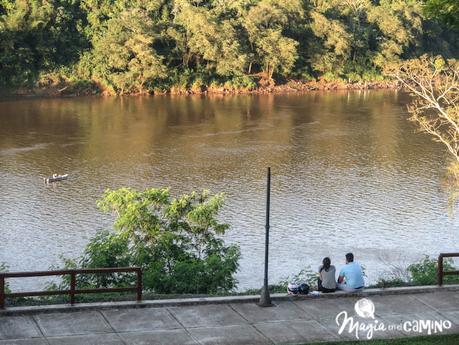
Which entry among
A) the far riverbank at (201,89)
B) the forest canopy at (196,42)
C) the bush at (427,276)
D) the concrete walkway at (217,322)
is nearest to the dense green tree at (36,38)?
the forest canopy at (196,42)

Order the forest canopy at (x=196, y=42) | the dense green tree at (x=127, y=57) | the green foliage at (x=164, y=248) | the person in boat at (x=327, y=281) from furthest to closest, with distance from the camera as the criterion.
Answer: the dense green tree at (x=127, y=57) < the forest canopy at (x=196, y=42) < the green foliage at (x=164, y=248) < the person in boat at (x=327, y=281)

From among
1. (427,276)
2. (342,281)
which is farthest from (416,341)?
(427,276)

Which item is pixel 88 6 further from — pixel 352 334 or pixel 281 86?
pixel 352 334

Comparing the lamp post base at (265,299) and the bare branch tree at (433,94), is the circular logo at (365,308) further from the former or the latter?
the bare branch tree at (433,94)

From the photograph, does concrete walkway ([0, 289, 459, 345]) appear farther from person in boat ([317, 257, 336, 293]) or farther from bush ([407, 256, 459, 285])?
bush ([407, 256, 459, 285])

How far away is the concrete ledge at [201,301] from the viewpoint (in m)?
17.8

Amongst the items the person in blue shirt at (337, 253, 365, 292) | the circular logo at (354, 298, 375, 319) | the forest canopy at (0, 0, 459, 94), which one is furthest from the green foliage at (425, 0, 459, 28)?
the forest canopy at (0, 0, 459, 94)

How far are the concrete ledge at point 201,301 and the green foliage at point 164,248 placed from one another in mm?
3333

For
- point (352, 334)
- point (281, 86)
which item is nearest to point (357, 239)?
point (352, 334)

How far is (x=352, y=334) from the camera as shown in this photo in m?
17.2

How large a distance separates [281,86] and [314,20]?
9.12 m

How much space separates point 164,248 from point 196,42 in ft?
211

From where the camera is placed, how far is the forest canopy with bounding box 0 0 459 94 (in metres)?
Result: 84.4

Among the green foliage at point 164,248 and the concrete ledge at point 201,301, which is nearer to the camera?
the concrete ledge at point 201,301
